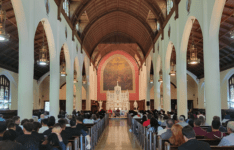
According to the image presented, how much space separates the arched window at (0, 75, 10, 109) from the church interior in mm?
94

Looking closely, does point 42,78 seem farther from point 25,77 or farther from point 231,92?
point 25,77

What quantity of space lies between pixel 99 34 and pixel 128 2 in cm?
792

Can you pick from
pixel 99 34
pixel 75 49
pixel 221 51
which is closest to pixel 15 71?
pixel 75 49

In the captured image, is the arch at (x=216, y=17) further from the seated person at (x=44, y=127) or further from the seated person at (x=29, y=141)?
the seated person at (x=29, y=141)

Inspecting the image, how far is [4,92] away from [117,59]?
21.9 metres

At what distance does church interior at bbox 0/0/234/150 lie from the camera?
9.79 metres

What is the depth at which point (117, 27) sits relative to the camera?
1251 inches

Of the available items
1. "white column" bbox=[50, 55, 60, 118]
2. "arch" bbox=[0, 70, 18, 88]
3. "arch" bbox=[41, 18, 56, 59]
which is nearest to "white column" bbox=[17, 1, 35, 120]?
"arch" bbox=[41, 18, 56, 59]

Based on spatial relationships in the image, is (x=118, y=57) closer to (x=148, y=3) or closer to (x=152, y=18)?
(x=152, y=18)

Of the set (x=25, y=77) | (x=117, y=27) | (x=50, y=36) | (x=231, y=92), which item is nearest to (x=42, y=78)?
(x=117, y=27)

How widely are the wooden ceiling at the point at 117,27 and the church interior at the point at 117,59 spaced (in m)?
0.08

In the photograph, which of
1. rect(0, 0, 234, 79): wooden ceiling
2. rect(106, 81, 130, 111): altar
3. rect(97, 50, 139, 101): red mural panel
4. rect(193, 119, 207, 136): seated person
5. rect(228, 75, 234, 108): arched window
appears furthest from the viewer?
rect(97, 50, 139, 101): red mural panel

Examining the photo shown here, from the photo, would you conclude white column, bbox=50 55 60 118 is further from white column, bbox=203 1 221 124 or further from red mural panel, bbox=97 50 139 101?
red mural panel, bbox=97 50 139 101

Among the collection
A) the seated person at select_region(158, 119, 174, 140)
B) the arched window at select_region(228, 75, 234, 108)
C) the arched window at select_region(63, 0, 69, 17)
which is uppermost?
the arched window at select_region(63, 0, 69, 17)
